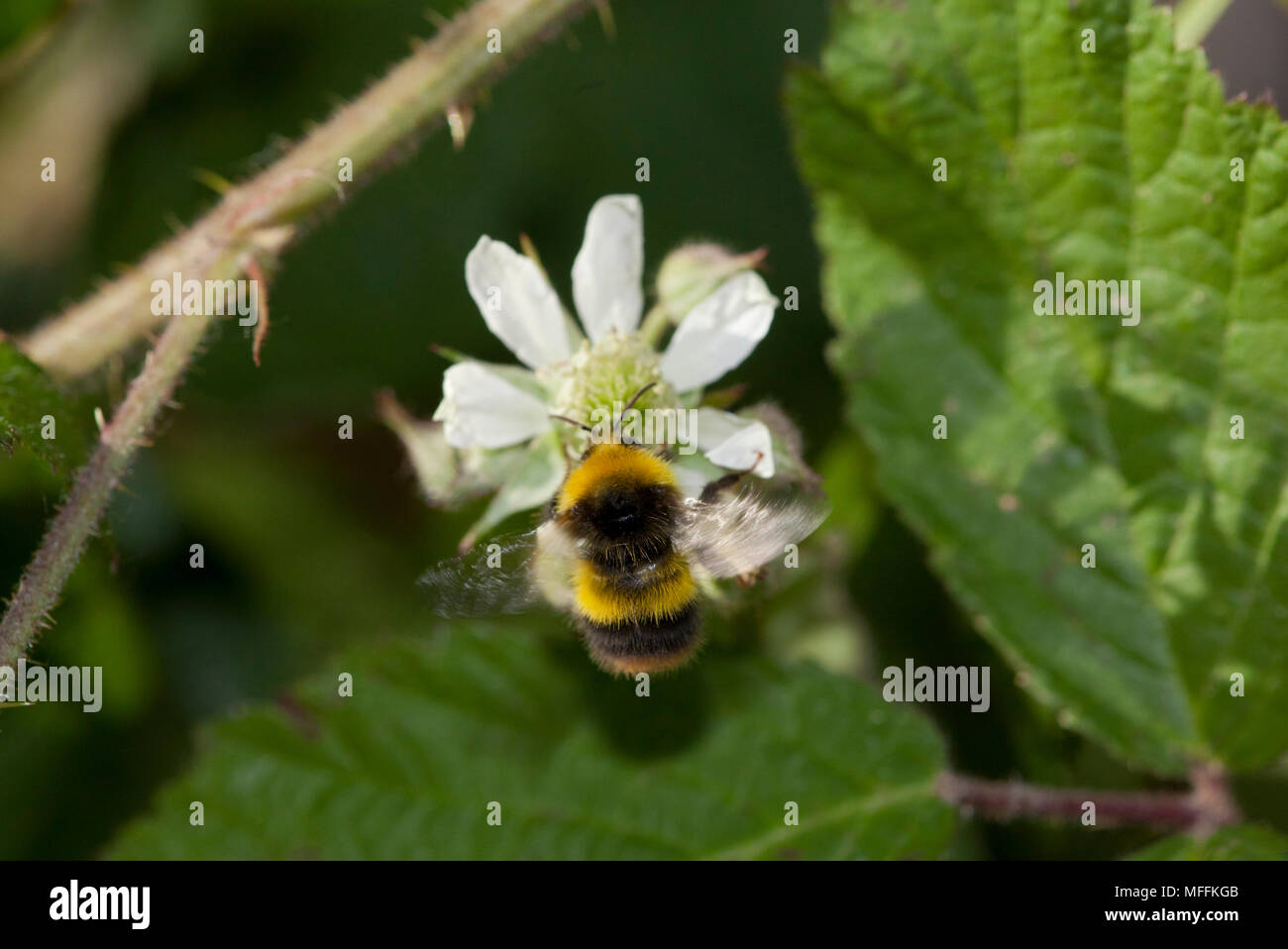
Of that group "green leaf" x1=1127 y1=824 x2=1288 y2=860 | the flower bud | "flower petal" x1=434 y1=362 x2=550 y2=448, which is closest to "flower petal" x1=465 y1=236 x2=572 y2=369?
"flower petal" x1=434 y1=362 x2=550 y2=448

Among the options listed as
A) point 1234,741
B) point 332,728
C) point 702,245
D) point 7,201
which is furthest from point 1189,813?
point 7,201

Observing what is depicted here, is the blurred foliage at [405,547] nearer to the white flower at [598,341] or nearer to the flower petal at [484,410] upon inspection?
the white flower at [598,341]

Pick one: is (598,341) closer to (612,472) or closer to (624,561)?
(612,472)

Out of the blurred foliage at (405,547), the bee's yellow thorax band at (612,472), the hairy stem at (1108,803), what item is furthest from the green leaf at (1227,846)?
the bee's yellow thorax band at (612,472)

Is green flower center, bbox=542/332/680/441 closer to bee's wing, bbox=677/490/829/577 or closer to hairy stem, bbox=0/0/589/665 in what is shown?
bee's wing, bbox=677/490/829/577

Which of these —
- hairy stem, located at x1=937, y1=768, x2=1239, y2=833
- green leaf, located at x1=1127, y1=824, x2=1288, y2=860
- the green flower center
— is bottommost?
green leaf, located at x1=1127, y1=824, x2=1288, y2=860

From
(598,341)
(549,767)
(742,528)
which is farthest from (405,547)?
(742,528)

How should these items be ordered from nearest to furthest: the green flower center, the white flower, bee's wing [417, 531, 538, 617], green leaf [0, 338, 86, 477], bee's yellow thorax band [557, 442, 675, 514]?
green leaf [0, 338, 86, 477], bee's wing [417, 531, 538, 617], bee's yellow thorax band [557, 442, 675, 514], the white flower, the green flower center

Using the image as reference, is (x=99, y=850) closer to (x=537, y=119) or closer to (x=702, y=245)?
(x=702, y=245)
